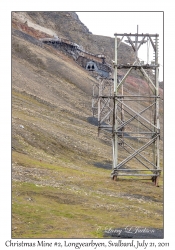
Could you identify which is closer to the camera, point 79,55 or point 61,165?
point 61,165

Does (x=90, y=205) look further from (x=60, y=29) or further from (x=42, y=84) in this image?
(x=60, y=29)

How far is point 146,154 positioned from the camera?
46781 millimetres

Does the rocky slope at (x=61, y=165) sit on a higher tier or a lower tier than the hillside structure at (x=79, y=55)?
lower

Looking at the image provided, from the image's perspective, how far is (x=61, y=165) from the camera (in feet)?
97.4

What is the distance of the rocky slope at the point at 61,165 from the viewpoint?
1662cm

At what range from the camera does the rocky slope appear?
16.6 m

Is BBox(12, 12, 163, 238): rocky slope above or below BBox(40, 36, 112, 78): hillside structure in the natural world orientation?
below

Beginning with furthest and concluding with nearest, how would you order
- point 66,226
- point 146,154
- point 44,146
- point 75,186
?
point 146,154 < point 44,146 < point 75,186 < point 66,226

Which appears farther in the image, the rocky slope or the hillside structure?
the hillside structure

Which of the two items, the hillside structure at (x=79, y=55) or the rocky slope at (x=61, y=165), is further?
the hillside structure at (x=79, y=55)

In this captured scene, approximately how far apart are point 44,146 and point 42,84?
28.7m

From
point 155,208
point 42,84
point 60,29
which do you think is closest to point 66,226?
point 155,208

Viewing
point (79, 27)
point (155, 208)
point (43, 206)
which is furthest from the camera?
point (79, 27)

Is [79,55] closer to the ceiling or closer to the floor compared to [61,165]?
closer to the ceiling
